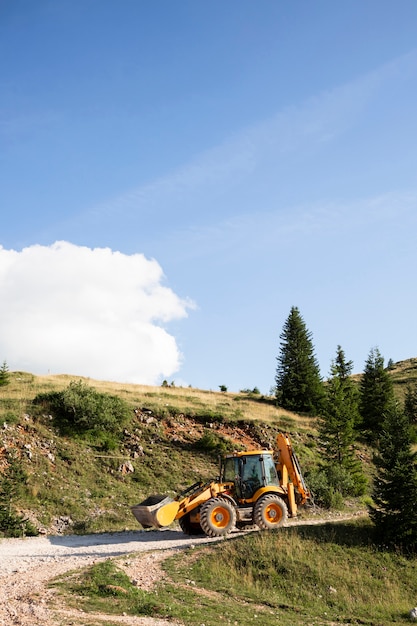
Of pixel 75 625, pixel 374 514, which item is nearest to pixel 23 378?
pixel 374 514

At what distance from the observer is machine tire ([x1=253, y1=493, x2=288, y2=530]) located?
58.5ft

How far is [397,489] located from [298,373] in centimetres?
4188

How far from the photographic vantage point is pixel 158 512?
17250 mm

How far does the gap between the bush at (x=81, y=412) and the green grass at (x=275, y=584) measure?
18.9 m

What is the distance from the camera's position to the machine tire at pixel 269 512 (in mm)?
17828

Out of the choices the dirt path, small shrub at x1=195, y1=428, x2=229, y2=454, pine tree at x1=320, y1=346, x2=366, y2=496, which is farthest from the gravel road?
pine tree at x1=320, y1=346, x2=366, y2=496

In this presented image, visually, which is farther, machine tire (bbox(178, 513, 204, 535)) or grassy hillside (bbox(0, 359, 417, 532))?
grassy hillside (bbox(0, 359, 417, 532))

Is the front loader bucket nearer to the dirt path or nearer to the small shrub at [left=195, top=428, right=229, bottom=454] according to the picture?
the dirt path

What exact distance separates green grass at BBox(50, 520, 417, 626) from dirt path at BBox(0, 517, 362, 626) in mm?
531

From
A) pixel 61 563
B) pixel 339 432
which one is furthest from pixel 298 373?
pixel 61 563

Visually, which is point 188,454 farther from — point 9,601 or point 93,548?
point 9,601

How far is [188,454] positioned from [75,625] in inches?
991

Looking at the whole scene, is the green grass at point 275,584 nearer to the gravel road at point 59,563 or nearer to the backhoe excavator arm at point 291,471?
the gravel road at point 59,563

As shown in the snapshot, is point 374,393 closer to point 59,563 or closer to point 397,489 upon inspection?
point 397,489
